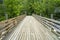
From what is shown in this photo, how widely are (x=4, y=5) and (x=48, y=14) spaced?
14.0 meters

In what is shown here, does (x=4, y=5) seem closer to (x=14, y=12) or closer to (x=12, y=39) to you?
(x=14, y=12)

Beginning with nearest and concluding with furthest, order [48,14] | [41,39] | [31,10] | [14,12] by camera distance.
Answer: [41,39], [14,12], [48,14], [31,10]

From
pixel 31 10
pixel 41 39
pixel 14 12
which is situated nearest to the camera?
pixel 41 39

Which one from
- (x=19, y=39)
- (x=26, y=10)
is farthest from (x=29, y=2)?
(x=19, y=39)

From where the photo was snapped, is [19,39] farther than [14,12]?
No

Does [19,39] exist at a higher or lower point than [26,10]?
higher

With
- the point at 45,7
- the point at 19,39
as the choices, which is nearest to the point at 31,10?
the point at 45,7

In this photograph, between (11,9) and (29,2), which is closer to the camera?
(11,9)

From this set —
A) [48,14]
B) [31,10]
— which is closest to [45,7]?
[48,14]

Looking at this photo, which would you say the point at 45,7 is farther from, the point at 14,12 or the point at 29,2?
the point at 29,2

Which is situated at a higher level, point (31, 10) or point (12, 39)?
point (12, 39)

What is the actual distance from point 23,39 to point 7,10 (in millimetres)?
41255

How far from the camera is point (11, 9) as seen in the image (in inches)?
1962

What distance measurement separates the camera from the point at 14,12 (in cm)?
4972
